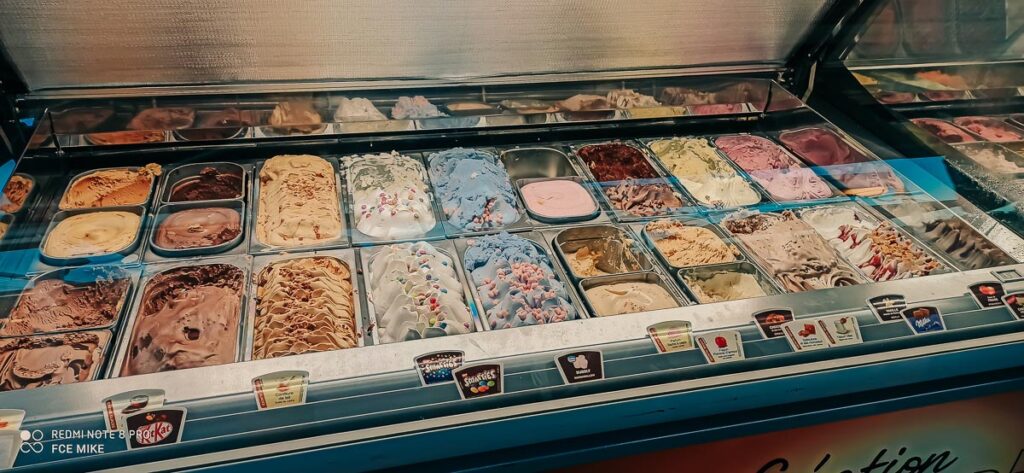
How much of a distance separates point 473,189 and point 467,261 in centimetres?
42

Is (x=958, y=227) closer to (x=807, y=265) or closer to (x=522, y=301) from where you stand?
(x=807, y=265)

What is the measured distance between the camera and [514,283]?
2.25 m

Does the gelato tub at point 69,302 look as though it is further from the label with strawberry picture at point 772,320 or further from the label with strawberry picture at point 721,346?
the label with strawberry picture at point 772,320

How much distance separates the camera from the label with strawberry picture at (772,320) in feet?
6.54

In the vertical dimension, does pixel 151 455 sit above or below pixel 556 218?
below

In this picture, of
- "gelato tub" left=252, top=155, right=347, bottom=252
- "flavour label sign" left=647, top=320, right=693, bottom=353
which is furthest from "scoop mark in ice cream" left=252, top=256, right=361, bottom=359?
"flavour label sign" left=647, top=320, right=693, bottom=353

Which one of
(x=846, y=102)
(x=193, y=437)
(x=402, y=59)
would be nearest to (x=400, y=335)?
(x=193, y=437)

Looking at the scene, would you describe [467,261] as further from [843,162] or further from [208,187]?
[843,162]

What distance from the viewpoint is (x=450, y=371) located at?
1756 millimetres

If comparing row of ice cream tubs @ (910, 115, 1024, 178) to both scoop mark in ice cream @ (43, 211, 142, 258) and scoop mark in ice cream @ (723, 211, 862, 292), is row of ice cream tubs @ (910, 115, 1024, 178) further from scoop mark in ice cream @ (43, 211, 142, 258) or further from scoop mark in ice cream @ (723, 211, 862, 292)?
scoop mark in ice cream @ (43, 211, 142, 258)

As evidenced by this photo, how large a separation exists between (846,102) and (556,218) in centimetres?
165

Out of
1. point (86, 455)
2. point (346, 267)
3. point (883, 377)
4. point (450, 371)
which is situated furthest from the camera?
point (346, 267)

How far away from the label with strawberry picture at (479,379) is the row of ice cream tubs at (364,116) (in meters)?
1.39

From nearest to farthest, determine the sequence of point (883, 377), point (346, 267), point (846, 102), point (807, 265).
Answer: point (883, 377) < point (346, 267) < point (807, 265) < point (846, 102)
